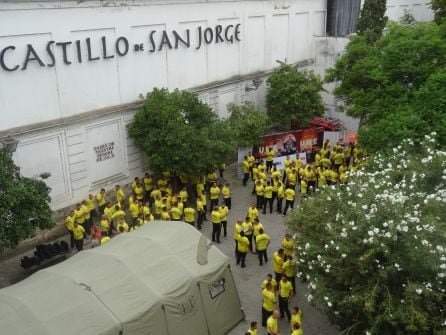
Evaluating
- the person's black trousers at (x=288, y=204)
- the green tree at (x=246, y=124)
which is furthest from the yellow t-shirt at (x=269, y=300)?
the green tree at (x=246, y=124)

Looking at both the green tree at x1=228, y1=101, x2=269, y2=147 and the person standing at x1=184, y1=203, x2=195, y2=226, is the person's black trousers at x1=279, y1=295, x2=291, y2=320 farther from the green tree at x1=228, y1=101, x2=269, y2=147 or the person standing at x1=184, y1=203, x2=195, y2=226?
the green tree at x1=228, y1=101, x2=269, y2=147

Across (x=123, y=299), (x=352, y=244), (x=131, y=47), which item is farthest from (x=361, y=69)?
(x=123, y=299)

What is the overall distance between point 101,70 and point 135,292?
902cm

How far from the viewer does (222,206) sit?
15109 millimetres

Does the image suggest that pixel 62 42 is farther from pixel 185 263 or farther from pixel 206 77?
pixel 185 263

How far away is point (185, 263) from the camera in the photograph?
1070 centimetres

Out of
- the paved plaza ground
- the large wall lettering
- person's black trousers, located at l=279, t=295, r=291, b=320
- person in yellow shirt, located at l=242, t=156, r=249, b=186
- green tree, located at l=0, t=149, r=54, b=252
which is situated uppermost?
the large wall lettering

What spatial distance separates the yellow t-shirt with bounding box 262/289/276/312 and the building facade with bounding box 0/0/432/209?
24.7 feet

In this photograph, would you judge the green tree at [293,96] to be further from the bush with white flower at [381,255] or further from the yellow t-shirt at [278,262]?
the bush with white flower at [381,255]

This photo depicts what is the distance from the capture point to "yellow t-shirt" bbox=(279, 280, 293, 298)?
11055 mm

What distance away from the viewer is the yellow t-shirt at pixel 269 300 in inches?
422

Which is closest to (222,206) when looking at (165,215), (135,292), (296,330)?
(165,215)

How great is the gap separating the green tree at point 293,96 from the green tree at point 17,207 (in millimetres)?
12660

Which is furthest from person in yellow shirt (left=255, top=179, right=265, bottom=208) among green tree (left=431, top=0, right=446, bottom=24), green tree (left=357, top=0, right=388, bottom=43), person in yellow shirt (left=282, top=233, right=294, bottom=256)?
green tree (left=431, top=0, right=446, bottom=24)
